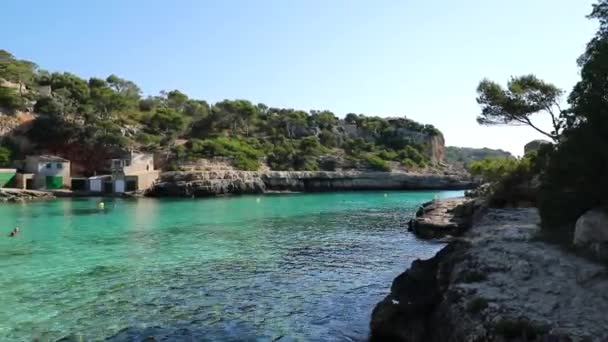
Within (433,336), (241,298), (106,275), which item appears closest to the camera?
(433,336)

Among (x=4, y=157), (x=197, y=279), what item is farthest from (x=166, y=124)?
(x=197, y=279)

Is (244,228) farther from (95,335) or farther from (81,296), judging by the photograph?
(95,335)

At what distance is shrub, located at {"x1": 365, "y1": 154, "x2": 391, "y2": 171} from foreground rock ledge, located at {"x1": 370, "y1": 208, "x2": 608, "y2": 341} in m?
94.9

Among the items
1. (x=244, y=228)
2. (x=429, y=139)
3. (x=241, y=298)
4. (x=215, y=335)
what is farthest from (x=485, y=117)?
(x=429, y=139)

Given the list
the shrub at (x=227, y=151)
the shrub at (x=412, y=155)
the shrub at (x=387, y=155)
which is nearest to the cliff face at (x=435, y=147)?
the shrub at (x=412, y=155)

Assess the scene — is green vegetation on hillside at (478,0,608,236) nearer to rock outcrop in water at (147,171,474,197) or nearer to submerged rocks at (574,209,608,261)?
submerged rocks at (574,209,608,261)

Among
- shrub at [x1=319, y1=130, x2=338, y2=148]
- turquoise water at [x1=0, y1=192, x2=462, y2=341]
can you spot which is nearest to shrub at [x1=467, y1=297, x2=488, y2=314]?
turquoise water at [x1=0, y1=192, x2=462, y2=341]

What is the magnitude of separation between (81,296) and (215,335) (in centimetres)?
646

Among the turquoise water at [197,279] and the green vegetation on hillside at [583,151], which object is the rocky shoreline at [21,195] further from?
the green vegetation on hillside at [583,151]

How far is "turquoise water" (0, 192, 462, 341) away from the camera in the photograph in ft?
42.8

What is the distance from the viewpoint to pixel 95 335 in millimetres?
12242

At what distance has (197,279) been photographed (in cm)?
1878

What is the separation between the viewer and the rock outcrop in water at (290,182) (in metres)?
77.8

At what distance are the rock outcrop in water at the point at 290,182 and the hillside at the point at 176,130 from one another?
5.70 metres
